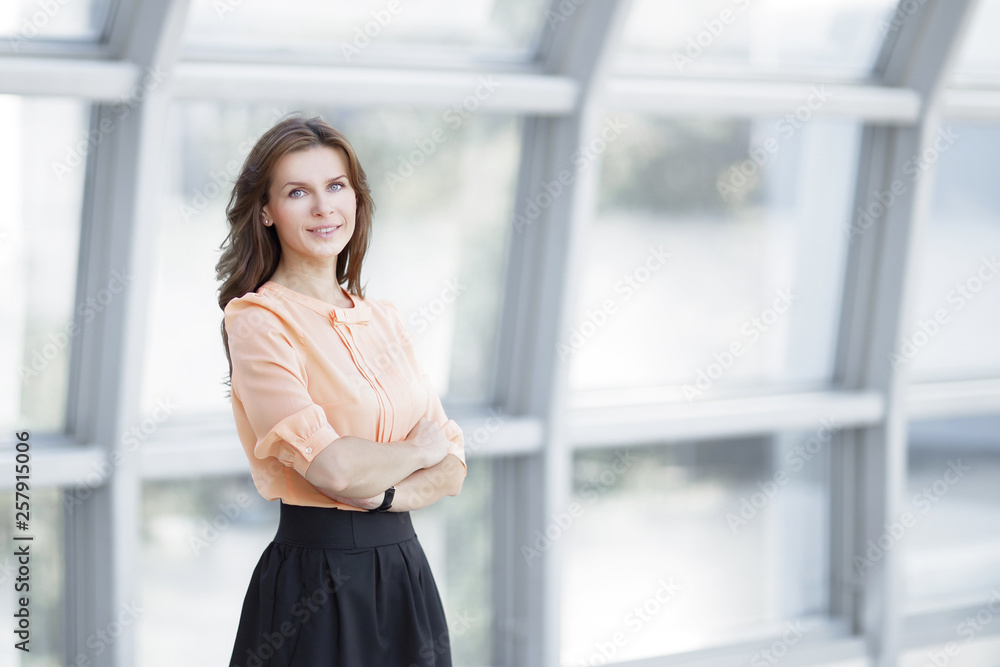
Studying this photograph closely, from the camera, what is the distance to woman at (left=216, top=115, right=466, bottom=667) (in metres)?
1.82

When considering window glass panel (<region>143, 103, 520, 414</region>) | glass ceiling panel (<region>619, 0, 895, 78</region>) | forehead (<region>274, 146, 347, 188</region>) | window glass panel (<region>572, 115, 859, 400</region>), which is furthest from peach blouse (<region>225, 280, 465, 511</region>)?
glass ceiling panel (<region>619, 0, 895, 78</region>)

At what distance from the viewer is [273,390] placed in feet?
5.90

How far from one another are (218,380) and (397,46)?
1351 mm

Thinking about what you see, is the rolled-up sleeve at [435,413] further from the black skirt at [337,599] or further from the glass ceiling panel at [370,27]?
the glass ceiling panel at [370,27]

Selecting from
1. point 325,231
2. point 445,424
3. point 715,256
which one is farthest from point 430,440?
point 715,256

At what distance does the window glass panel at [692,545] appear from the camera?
13.5 feet

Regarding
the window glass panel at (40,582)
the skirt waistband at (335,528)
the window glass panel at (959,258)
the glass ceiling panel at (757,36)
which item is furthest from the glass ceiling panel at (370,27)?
the window glass panel at (959,258)

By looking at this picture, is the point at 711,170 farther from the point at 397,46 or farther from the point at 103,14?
the point at 103,14

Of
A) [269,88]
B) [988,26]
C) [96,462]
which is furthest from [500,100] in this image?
[988,26]

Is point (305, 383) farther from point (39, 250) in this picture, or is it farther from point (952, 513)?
point (952, 513)

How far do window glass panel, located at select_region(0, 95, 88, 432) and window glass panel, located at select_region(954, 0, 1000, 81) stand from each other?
150 inches

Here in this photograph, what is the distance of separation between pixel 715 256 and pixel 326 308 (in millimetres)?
2637

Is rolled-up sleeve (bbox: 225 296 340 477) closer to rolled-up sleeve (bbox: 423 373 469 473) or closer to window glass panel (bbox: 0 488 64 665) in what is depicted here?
rolled-up sleeve (bbox: 423 373 469 473)

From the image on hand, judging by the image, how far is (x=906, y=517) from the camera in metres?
4.59
